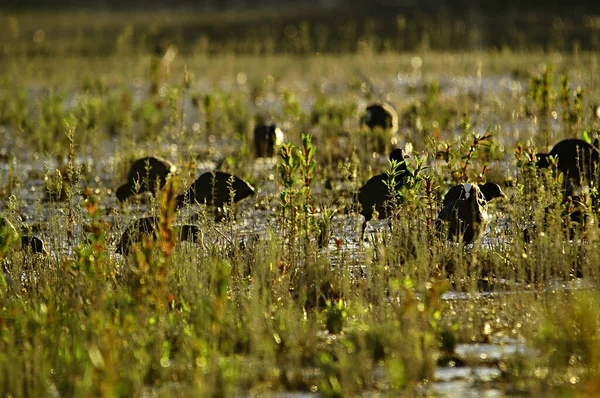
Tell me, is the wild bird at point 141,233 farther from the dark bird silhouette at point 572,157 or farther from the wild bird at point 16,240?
the dark bird silhouette at point 572,157

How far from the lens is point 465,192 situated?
5426 millimetres

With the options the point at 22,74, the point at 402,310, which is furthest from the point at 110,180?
the point at 22,74

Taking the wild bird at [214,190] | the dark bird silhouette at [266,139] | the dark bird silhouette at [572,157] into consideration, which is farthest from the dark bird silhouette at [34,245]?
the dark bird silhouette at [572,157]

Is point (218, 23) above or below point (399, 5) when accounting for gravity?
below

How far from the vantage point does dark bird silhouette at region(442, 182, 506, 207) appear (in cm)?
545

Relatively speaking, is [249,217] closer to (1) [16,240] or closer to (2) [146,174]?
(2) [146,174]

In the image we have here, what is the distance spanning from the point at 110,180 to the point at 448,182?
3132 millimetres

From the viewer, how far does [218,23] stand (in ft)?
81.5

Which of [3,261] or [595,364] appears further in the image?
[3,261]

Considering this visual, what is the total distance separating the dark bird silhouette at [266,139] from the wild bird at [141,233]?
2791 mm

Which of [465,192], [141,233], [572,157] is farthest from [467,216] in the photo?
[141,233]

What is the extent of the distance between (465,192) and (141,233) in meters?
1.99

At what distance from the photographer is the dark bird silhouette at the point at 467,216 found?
5.32 m

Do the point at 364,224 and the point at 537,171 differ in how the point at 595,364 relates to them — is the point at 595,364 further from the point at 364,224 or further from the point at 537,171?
the point at 537,171
